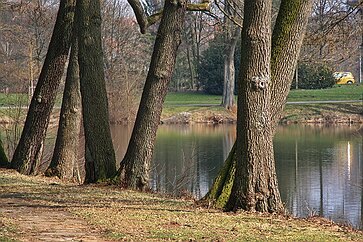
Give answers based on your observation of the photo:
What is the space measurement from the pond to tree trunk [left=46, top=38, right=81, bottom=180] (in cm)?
231

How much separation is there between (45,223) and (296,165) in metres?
14.9

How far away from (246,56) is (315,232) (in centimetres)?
249

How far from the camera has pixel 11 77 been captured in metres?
22.8

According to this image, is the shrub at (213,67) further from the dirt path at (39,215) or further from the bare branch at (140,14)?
the dirt path at (39,215)

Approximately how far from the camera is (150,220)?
8.44 metres

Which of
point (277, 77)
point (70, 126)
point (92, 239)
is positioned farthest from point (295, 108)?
point (92, 239)

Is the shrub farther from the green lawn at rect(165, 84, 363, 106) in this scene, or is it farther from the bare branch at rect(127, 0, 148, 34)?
the bare branch at rect(127, 0, 148, 34)

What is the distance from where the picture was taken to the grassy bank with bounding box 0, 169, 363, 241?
24.6ft

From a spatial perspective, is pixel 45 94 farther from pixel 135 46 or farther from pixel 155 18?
pixel 135 46

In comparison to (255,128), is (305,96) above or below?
below

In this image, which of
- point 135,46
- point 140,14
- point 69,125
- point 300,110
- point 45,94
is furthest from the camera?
point 135,46

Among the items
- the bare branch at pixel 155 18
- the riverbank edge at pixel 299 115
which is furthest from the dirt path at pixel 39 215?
the riverbank edge at pixel 299 115

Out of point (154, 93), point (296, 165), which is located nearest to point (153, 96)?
point (154, 93)

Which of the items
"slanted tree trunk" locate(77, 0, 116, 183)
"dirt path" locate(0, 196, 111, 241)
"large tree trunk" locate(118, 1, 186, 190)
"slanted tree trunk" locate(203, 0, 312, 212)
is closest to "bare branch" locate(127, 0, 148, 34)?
"slanted tree trunk" locate(77, 0, 116, 183)
